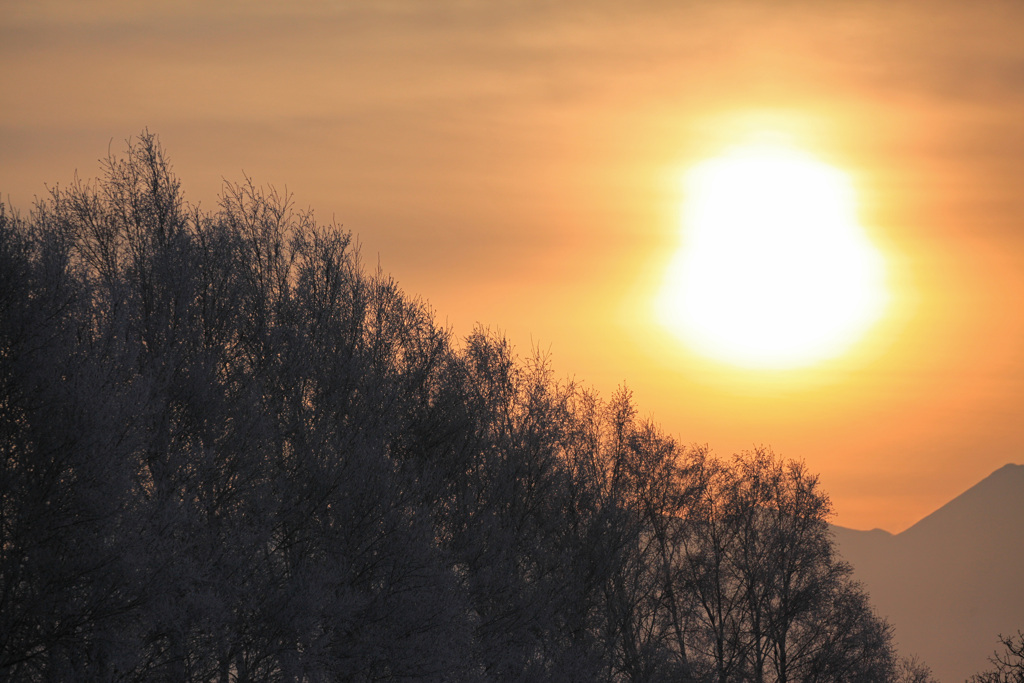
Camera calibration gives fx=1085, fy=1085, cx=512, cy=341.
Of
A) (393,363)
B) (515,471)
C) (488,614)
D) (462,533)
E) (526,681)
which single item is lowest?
(526,681)

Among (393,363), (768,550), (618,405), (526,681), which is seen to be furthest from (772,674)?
(393,363)

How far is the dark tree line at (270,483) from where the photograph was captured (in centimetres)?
2234

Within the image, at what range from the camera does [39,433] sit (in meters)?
22.6

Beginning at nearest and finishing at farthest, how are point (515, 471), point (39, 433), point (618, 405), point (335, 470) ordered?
point (39, 433), point (335, 470), point (515, 471), point (618, 405)

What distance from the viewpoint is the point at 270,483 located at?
2789 cm

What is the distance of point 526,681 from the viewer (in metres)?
37.1

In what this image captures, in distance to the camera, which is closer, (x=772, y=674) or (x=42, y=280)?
(x=42, y=280)

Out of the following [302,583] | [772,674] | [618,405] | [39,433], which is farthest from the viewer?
[772,674]

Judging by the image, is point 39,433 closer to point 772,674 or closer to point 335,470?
point 335,470

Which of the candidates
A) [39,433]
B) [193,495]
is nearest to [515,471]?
[193,495]

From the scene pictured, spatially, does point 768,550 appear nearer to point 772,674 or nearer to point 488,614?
point 772,674

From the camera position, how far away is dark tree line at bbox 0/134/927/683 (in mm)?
22344

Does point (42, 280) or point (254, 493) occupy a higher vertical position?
point (42, 280)

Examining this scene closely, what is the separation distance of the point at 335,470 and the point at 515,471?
38.6 feet
